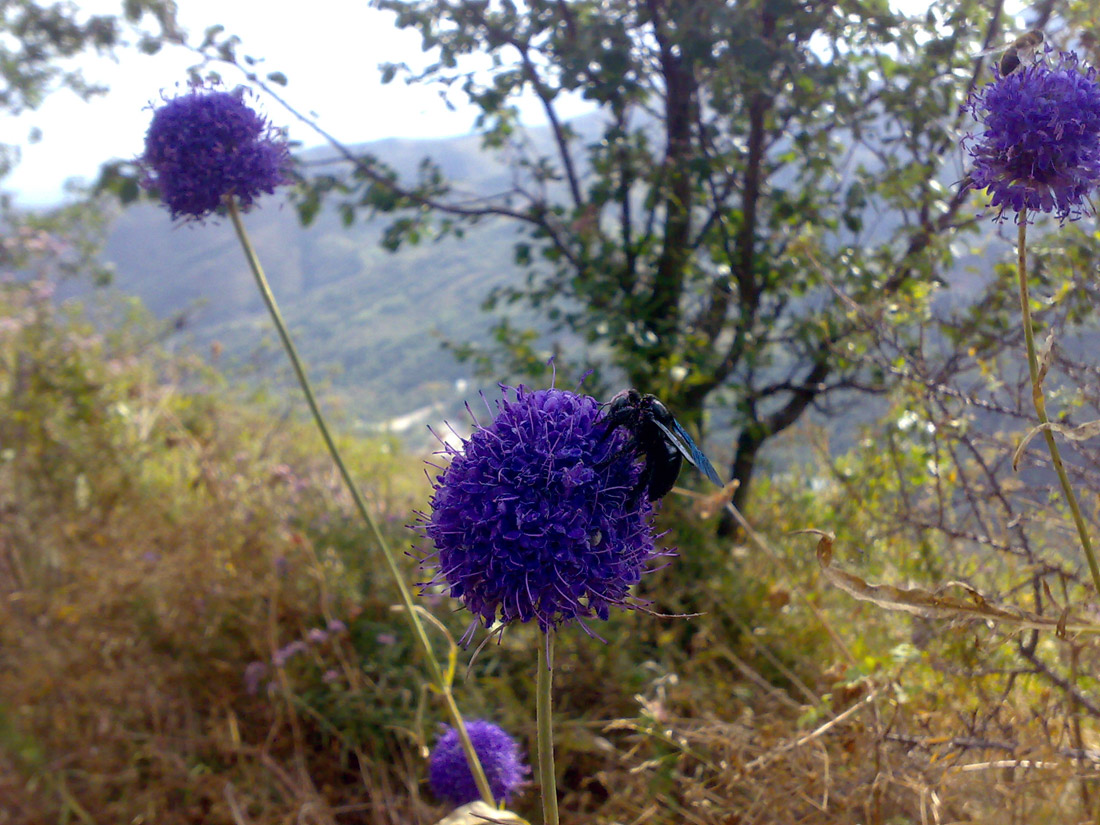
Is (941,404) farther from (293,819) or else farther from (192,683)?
(192,683)

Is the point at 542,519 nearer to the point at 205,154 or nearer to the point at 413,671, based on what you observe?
the point at 205,154

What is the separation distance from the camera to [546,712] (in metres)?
1.49

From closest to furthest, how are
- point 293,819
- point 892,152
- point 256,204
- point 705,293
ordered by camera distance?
point 256,204, point 293,819, point 892,152, point 705,293

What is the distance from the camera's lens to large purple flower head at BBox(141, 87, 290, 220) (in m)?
2.43

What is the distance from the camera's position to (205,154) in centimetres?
243

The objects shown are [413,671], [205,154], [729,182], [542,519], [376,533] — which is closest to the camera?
[542,519]

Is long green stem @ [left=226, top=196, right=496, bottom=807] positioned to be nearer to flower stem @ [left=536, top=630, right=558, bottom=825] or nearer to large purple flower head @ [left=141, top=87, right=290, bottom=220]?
large purple flower head @ [left=141, top=87, right=290, bottom=220]

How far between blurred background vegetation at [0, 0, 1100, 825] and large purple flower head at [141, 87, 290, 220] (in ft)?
2.32

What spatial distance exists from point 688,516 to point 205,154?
2791mm

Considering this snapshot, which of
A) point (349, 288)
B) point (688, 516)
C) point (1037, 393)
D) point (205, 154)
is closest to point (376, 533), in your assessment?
point (205, 154)

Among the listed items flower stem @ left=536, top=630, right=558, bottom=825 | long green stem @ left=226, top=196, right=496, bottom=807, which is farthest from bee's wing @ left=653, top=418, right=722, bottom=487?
long green stem @ left=226, top=196, right=496, bottom=807

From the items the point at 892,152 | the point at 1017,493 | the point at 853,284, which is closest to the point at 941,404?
the point at 1017,493

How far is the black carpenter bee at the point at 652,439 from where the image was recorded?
149cm

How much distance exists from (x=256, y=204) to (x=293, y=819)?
2.51 meters
